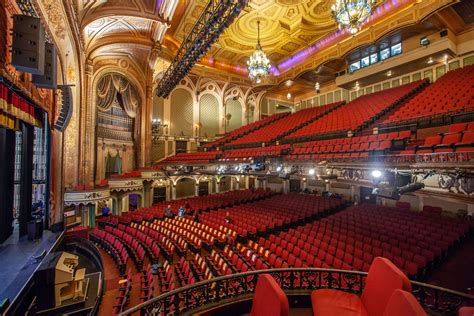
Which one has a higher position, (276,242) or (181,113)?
(181,113)

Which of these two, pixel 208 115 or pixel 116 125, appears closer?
pixel 116 125

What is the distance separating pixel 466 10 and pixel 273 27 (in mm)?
6992

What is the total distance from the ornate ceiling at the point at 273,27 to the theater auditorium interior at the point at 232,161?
90 millimetres

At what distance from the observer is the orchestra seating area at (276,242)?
3.89 metres

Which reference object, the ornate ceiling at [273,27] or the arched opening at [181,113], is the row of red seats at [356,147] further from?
the arched opening at [181,113]

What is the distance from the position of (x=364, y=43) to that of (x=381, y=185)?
27.1 feet

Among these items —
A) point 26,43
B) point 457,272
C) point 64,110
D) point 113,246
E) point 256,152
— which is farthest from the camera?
point 256,152

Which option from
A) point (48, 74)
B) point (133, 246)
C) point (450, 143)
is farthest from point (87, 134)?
point (450, 143)

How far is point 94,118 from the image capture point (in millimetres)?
8859

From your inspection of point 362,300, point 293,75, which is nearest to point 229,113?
point 293,75

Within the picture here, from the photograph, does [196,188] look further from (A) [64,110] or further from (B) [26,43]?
(B) [26,43]

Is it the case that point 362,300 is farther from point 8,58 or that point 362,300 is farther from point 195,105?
point 195,105

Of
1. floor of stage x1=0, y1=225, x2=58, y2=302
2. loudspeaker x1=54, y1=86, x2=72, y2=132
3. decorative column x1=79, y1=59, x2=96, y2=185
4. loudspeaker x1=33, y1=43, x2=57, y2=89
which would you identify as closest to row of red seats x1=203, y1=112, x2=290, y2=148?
decorative column x1=79, y1=59, x2=96, y2=185

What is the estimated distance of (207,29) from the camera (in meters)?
6.00
